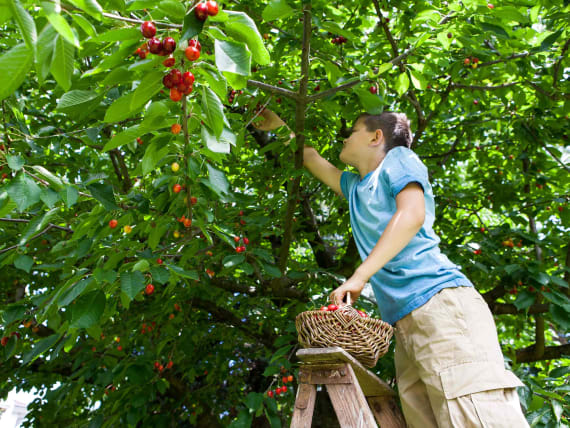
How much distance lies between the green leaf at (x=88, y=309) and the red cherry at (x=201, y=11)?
3.66 feet

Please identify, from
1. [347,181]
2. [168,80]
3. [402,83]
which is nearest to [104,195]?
[168,80]

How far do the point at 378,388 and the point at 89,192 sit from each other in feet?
4.56

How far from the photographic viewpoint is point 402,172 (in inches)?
68.3

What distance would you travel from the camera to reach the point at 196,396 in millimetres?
4520

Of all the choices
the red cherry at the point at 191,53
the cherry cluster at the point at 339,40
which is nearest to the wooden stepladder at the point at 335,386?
the red cherry at the point at 191,53

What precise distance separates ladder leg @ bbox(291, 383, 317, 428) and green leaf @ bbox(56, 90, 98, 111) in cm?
110

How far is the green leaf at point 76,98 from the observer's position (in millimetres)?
1452

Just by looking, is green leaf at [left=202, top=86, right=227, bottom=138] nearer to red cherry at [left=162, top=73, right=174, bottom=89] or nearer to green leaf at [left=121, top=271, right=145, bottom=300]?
red cherry at [left=162, top=73, right=174, bottom=89]

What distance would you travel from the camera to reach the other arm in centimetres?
153

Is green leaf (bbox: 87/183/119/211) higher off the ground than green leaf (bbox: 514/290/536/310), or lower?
higher

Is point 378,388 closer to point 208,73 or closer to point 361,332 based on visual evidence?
point 361,332

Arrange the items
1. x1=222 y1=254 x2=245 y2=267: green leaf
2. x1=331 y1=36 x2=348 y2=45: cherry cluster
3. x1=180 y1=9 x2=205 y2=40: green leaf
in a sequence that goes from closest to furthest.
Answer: x1=180 y1=9 x2=205 y2=40: green leaf
x1=222 y1=254 x2=245 y2=267: green leaf
x1=331 y1=36 x2=348 y2=45: cherry cluster

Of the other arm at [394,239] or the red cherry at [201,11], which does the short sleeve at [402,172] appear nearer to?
the other arm at [394,239]

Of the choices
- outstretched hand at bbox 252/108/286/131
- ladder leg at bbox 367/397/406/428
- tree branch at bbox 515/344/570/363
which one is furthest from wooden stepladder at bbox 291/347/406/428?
tree branch at bbox 515/344/570/363
